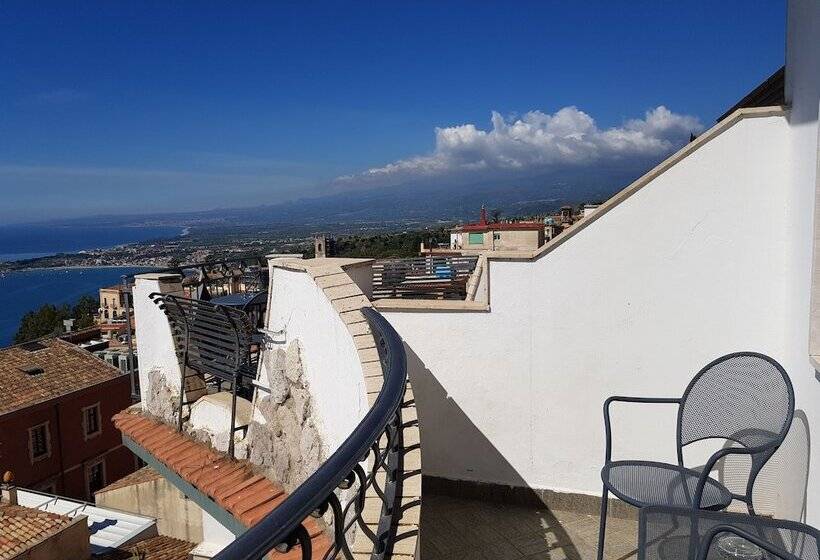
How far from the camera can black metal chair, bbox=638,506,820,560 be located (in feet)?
6.69

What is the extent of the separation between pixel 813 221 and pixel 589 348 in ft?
5.38

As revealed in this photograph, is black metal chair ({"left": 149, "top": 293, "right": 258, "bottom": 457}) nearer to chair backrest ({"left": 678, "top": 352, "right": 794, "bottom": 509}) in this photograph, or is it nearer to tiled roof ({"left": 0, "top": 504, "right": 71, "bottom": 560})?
chair backrest ({"left": 678, "top": 352, "right": 794, "bottom": 509})

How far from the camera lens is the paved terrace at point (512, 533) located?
11.8ft

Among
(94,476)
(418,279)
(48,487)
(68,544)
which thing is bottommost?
(94,476)

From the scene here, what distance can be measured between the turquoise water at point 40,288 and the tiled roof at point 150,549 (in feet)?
270

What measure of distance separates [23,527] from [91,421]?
12933 mm

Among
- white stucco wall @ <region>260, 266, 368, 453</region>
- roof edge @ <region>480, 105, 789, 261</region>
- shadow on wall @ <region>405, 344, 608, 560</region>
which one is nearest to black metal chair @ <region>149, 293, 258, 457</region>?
white stucco wall @ <region>260, 266, 368, 453</region>

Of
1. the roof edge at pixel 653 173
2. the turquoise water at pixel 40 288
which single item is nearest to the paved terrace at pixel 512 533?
the roof edge at pixel 653 173

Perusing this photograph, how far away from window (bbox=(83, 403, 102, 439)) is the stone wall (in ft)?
71.9

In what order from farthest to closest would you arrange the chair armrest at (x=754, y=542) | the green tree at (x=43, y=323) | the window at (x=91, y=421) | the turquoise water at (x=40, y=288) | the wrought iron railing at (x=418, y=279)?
1. the turquoise water at (x=40, y=288)
2. the green tree at (x=43, y=323)
3. the window at (x=91, y=421)
4. the wrought iron railing at (x=418, y=279)
5. the chair armrest at (x=754, y=542)

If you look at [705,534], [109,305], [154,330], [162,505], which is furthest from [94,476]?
[109,305]

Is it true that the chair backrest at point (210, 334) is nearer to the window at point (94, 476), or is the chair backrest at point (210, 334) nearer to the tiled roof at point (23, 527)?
the tiled roof at point (23, 527)

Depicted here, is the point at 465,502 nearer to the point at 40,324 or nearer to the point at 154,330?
the point at 154,330

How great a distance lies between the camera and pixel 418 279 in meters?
6.55
